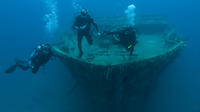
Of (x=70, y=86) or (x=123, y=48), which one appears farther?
(x=70, y=86)

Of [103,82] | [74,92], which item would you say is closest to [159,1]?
[74,92]

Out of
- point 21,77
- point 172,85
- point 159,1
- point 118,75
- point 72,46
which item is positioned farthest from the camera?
point 159,1

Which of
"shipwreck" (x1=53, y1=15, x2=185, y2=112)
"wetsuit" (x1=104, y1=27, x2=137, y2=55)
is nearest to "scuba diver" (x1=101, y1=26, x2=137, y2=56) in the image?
"wetsuit" (x1=104, y1=27, x2=137, y2=55)

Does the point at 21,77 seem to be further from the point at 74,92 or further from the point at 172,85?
the point at 172,85

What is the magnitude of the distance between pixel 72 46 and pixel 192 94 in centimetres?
991

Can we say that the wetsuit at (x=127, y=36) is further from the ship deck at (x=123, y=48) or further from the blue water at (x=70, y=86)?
the blue water at (x=70, y=86)

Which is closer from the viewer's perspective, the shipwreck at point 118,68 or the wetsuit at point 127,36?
the wetsuit at point 127,36

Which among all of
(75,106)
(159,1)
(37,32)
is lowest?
(75,106)

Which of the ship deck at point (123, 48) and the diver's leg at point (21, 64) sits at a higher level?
the ship deck at point (123, 48)

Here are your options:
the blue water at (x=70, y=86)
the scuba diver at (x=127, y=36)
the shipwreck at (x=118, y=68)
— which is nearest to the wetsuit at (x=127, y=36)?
the scuba diver at (x=127, y=36)

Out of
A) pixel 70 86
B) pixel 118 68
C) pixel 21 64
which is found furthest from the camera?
pixel 70 86

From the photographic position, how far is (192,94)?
16.2m

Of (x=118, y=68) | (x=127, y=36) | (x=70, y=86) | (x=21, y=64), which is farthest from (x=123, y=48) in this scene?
(x=70, y=86)

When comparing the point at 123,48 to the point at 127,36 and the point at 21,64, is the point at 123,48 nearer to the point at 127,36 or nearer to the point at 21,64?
the point at 127,36
